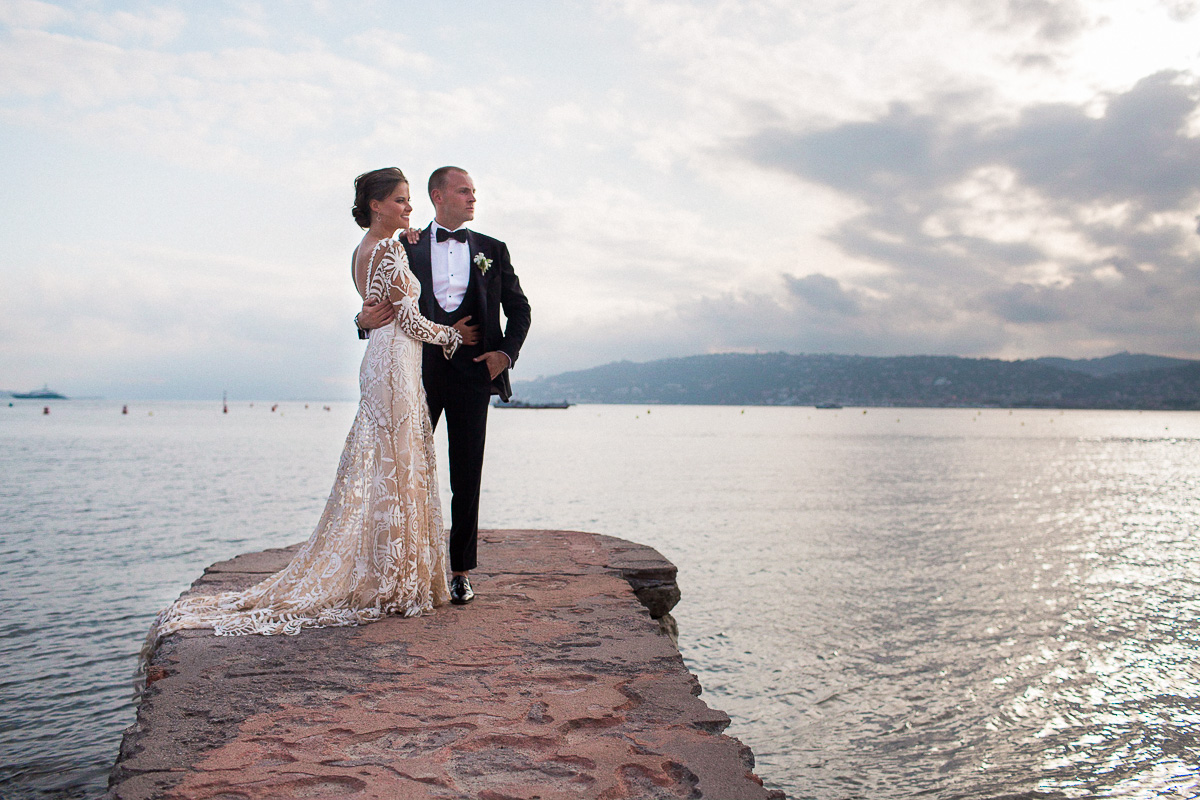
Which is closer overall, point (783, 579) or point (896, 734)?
point (896, 734)

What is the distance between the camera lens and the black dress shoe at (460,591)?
16.0 feet

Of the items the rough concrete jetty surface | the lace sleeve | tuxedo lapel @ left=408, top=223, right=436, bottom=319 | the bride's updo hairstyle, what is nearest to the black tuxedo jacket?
tuxedo lapel @ left=408, top=223, right=436, bottom=319

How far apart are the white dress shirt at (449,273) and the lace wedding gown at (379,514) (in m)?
0.25

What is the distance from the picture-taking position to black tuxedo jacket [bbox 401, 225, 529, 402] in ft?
15.9

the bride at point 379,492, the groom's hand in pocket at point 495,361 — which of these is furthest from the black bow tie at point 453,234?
the groom's hand in pocket at point 495,361

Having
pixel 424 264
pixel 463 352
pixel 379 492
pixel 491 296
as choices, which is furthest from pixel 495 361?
pixel 379 492

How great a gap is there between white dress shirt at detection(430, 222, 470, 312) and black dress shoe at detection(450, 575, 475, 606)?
1780 millimetres

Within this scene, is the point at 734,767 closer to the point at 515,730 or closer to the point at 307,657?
the point at 515,730

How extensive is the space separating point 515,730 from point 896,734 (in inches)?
170

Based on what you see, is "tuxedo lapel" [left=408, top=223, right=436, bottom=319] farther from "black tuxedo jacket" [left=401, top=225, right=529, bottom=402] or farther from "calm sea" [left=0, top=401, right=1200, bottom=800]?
→ "calm sea" [left=0, top=401, right=1200, bottom=800]

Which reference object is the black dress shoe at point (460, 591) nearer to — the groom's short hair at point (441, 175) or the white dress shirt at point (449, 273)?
the white dress shirt at point (449, 273)

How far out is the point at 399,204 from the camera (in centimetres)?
459

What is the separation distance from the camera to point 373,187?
4.59 metres

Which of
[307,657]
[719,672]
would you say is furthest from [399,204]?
[719,672]
